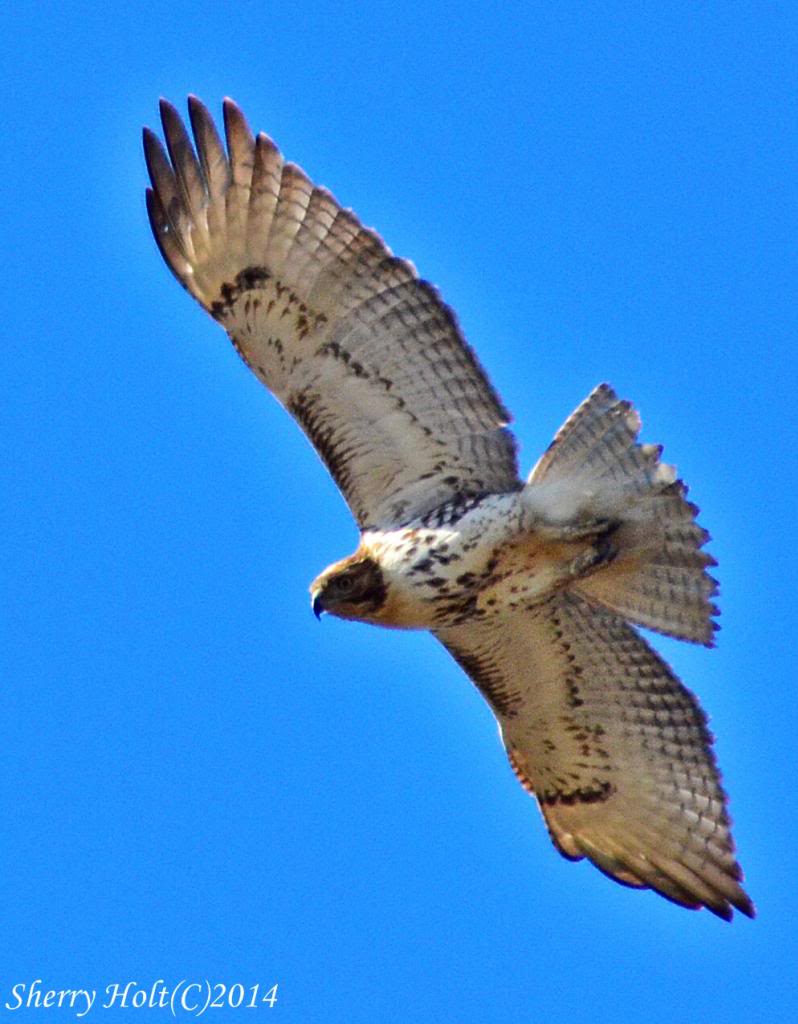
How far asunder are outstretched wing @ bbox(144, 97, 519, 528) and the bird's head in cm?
61

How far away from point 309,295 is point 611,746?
279cm

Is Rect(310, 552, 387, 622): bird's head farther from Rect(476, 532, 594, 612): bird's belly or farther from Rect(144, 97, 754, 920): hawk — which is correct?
Rect(476, 532, 594, 612): bird's belly

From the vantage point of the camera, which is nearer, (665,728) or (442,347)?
(442,347)

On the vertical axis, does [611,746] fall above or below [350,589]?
above

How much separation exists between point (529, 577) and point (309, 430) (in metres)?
1.23

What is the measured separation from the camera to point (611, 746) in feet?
38.6

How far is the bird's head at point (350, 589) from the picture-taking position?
35.1ft

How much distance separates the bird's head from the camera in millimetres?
10695

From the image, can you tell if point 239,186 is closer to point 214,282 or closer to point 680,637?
point 214,282

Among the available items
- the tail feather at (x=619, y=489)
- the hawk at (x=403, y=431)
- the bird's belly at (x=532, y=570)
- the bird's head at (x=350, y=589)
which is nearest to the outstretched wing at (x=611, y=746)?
the hawk at (x=403, y=431)

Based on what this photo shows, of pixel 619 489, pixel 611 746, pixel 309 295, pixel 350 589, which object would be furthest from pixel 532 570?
pixel 309 295

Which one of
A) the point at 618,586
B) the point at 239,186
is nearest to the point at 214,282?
the point at 239,186

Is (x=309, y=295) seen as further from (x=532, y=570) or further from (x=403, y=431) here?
(x=532, y=570)

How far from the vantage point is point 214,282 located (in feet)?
35.3
